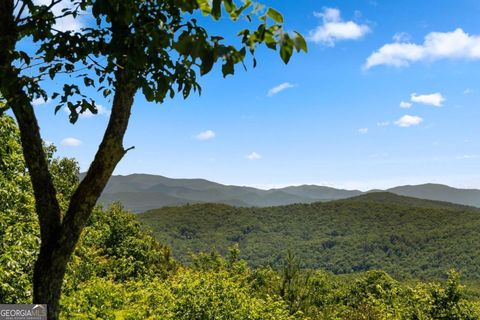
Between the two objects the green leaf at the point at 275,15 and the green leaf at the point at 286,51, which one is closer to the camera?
the green leaf at the point at 275,15

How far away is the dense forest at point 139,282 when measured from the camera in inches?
479

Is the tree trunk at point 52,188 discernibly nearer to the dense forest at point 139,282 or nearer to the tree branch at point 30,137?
the tree branch at point 30,137

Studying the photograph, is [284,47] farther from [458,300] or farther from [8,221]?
[458,300]

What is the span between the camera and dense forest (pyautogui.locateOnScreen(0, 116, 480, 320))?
12164 mm

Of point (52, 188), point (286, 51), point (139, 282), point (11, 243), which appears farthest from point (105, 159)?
point (139, 282)

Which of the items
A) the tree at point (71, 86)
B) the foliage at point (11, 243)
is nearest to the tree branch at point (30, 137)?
the tree at point (71, 86)

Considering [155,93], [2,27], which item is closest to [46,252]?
[155,93]

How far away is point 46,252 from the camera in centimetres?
402

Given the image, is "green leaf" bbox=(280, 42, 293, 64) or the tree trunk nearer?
"green leaf" bbox=(280, 42, 293, 64)

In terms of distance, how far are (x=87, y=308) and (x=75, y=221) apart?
964cm

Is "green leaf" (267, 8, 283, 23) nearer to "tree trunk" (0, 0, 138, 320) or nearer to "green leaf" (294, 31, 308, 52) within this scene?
"green leaf" (294, 31, 308, 52)

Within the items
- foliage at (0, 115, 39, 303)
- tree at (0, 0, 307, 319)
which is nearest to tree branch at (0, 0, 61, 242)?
tree at (0, 0, 307, 319)

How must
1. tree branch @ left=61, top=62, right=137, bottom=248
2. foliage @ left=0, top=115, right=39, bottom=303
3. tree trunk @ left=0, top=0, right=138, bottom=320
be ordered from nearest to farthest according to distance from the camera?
tree trunk @ left=0, top=0, right=138, bottom=320 → tree branch @ left=61, top=62, right=137, bottom=248 → foliage @ left=0, top=115, right=39, bottom=303

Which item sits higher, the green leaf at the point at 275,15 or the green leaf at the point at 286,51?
the green leaf at the point at 275,15
